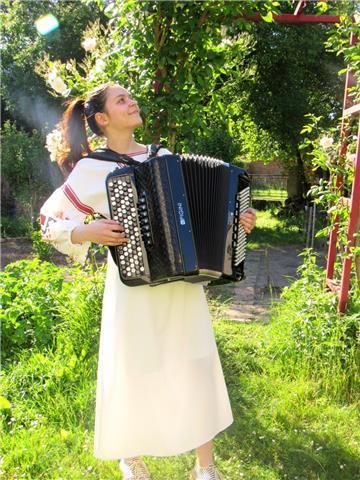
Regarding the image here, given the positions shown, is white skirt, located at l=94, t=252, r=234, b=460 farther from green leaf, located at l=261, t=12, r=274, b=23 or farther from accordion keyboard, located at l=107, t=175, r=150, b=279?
green leaf, located at l=261, t=12, r=274, b=23

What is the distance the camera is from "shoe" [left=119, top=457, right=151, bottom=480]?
2086 millimetres

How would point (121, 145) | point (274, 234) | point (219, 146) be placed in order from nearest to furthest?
point (121, 145) < point (274, 234) < point (219, 146)

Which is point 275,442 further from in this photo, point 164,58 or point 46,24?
point 46,24

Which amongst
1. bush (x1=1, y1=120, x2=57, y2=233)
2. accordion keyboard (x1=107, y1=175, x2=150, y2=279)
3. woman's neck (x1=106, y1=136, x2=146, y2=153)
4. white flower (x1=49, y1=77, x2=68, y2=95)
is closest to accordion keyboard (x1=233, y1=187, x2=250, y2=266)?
accordion keyboard (x1=107, y1=175, x2=150, y2=279)

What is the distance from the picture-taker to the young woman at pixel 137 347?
1.93m

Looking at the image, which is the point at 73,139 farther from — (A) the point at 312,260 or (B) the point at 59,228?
A: (A) the point at 312,260

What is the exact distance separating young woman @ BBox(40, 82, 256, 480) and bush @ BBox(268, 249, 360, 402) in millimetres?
1155

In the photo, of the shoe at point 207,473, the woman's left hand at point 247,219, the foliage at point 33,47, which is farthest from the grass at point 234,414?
the foliage at point 33,47

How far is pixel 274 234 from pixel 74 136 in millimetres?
8736

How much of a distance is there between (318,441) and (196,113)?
7.27ft

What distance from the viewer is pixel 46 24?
34.7ft

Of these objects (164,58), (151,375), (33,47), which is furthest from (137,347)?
(33,47)

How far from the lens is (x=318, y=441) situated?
8.13ft

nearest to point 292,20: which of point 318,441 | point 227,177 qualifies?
point 227,177
